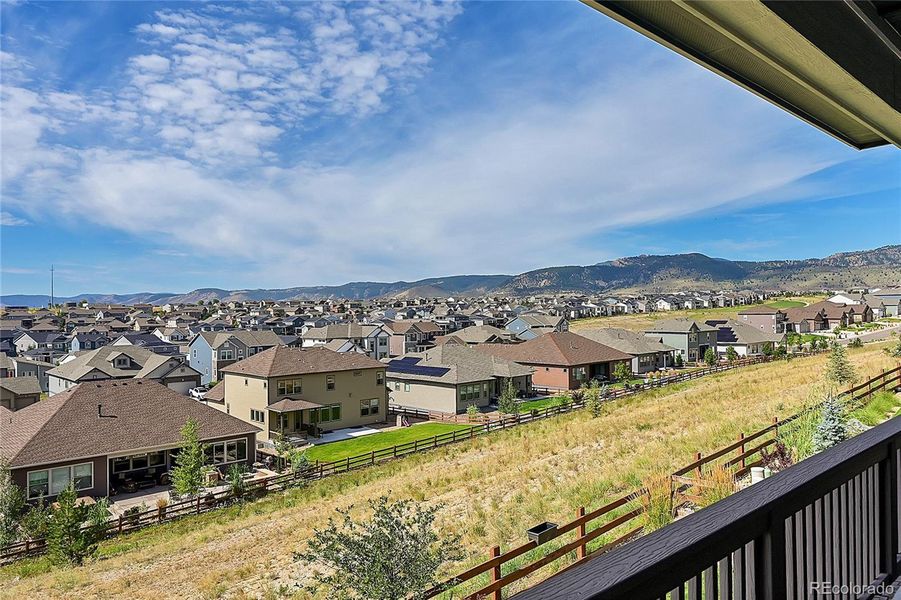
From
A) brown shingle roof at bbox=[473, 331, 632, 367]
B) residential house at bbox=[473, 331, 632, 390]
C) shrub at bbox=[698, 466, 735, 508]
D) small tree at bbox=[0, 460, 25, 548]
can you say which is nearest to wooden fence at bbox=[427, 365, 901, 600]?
shrub at bbox=[698, 466, 735, 508]

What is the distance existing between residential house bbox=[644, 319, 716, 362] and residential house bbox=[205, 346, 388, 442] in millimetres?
33533

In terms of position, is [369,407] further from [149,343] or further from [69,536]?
[149,343]

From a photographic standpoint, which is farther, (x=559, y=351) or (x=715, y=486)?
(x=559, y=351)

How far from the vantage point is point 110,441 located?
19.3 m

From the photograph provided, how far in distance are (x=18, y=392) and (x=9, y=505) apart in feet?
66.8

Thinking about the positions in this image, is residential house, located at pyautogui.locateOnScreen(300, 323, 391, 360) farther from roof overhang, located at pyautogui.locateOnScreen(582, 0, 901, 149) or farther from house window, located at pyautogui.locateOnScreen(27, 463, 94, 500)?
roof overhang, located at pyautogui.locateOnScreen(582, 0, 901, 149)

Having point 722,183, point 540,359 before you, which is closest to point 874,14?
point 722,183

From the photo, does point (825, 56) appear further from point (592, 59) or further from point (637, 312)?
point (637, 312)

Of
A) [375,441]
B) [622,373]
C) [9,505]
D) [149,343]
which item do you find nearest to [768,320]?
[622,373]

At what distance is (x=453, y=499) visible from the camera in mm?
12844

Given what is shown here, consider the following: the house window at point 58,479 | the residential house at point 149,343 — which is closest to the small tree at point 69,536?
the house window at point 58,479

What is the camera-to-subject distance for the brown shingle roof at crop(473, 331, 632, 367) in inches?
1559

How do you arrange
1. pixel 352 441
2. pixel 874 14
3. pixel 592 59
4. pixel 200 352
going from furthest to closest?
pixel 200 352, pixel 352 441, pixel 592 59, pixel 874 14

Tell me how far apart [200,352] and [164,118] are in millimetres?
35532
